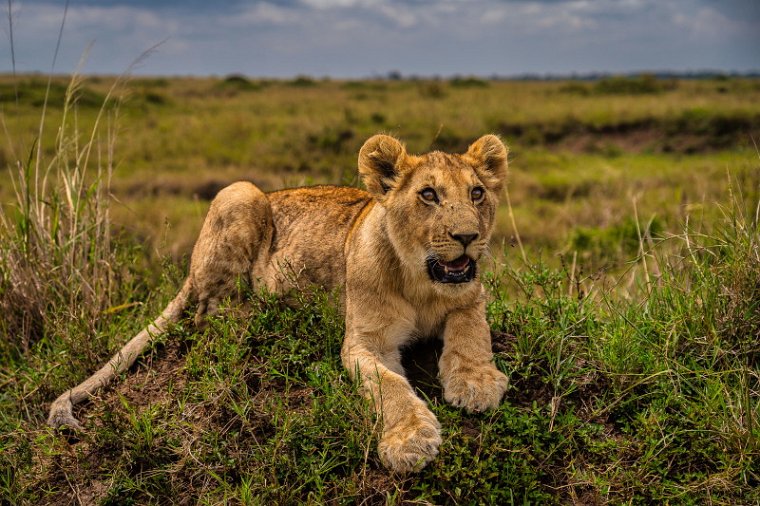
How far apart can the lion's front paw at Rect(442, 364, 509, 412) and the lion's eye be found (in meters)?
0.80

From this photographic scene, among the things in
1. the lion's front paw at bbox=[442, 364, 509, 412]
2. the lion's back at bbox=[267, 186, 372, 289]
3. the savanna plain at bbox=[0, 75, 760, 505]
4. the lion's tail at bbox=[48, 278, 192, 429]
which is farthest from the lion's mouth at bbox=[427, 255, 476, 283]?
the lion's tail at bbox=[48, 278, 192, 429]

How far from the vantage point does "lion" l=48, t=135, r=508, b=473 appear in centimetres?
330

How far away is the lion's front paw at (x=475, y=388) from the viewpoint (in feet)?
10.8

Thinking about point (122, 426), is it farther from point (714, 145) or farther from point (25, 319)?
point (714, 145)

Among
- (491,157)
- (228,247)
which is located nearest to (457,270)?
(491,157)

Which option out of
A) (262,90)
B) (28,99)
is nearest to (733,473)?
(28,99)

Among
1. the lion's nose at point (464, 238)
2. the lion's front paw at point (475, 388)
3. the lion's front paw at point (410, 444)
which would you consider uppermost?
the lion's nose at point (464, 238)

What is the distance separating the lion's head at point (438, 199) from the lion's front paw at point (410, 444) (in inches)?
26.4

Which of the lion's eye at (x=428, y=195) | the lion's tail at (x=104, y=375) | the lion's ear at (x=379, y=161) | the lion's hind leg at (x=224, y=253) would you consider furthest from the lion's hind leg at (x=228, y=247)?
the lion's eye at (x=428, y=195)

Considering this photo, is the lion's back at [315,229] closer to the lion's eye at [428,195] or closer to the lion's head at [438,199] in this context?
the lion's head at [438,199]

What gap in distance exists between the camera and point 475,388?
331 centimetres

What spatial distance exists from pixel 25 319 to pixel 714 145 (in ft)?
70.4

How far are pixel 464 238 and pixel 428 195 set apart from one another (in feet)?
1.23

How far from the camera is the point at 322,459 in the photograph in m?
3.18
